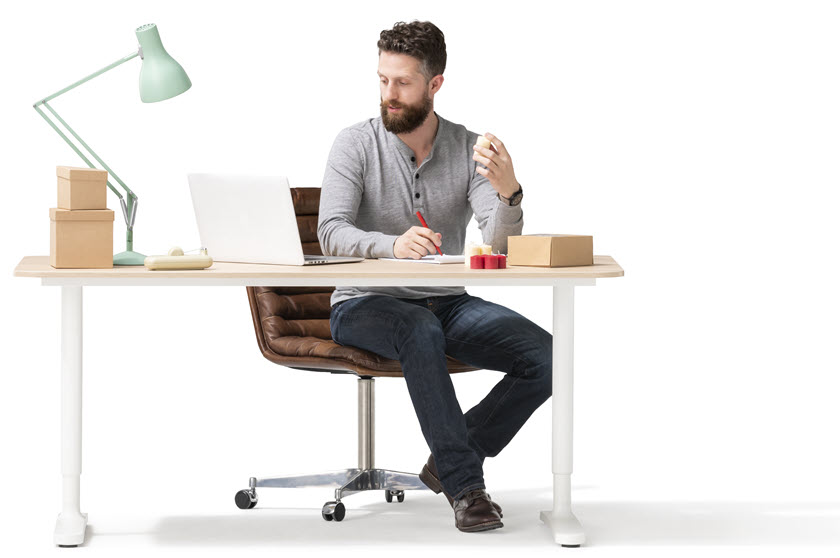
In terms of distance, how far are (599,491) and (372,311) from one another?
42.8 inches

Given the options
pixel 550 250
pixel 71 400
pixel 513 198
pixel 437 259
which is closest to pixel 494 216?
pixel 513 198

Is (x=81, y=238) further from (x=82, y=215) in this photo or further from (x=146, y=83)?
(x=146, y=83)

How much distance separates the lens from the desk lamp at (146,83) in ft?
16.0

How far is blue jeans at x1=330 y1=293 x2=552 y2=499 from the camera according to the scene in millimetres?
4844

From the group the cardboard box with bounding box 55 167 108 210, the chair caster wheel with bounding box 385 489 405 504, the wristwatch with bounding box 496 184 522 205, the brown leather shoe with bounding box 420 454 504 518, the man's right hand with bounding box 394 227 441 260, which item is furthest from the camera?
the chair caster wheel with bounding box 385 489 405 504

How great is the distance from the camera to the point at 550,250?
473cm

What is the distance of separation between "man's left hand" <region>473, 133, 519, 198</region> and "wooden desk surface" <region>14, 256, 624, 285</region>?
387 millimetres

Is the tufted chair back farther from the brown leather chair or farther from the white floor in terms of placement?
the white floor

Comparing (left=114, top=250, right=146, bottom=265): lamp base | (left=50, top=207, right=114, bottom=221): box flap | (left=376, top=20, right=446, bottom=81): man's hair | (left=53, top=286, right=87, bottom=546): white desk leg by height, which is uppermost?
(left=376, top=20, right=446, bottom=81): man's hair

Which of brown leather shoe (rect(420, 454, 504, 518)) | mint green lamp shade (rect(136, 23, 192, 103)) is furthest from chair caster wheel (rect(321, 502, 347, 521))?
mint green lamp shade (rect(136, 23, 192, 103))

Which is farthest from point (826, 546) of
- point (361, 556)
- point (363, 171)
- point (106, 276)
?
point (106, 276)

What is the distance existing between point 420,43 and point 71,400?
1549mm

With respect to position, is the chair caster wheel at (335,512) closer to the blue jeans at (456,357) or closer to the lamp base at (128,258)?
the blue jeans at (456,357)

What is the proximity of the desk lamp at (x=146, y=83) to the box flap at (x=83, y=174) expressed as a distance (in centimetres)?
9
